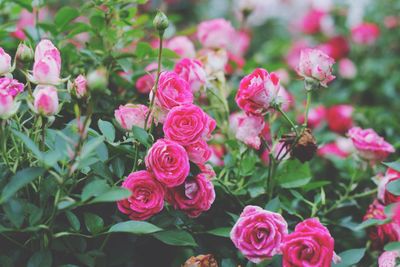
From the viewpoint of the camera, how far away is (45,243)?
96cm

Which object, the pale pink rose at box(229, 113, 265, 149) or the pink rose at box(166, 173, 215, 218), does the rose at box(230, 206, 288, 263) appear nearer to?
the pink rose at box(166, 173, 215, 218)

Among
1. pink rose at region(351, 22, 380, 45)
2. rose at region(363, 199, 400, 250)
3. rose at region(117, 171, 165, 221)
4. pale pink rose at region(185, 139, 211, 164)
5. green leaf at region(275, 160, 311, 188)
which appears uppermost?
pale pink rose at region(185, 139, 211, 164)

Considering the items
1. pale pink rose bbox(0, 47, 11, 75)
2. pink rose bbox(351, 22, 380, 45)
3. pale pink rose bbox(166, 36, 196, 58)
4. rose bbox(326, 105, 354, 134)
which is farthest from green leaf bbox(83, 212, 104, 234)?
pink rose bbox(351, 22, 380, 45)

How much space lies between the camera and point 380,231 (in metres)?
1.25

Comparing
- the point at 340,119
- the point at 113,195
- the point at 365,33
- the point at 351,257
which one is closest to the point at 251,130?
the point at 351,257

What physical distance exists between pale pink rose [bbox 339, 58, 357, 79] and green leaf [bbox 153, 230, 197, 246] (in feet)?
5.68

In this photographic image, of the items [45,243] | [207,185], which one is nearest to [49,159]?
[45,243]

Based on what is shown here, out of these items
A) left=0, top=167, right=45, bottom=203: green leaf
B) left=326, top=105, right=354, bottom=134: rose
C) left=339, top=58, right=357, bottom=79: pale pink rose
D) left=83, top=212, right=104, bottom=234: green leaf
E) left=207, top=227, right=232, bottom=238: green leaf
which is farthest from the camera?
left=339, top=58, right=357, bottom=79: pale pink rose

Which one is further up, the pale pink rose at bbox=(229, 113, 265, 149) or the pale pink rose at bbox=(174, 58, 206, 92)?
the pale pink rose at bbox=(174, 58, 206, 92)

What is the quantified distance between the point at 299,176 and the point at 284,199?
0.07 meters

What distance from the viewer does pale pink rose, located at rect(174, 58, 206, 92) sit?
49.4 inches

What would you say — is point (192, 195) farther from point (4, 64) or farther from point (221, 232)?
point (4, 64)

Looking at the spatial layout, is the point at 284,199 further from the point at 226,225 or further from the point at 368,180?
the point at 368,180

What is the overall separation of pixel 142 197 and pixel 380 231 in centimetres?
57
